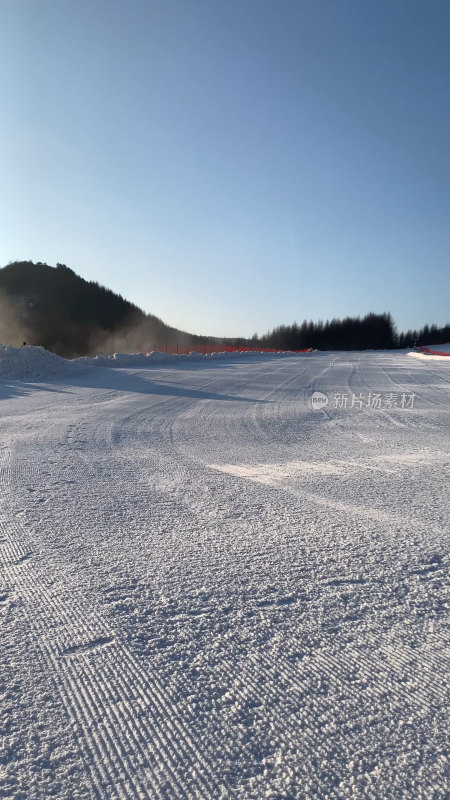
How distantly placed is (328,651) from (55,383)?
37.1 feet

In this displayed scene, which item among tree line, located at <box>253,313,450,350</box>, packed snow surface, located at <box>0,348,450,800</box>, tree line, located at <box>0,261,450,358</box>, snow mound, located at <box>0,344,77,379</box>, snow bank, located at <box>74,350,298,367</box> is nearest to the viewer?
packed snow surface, located at <box>0,348,450,800</box>

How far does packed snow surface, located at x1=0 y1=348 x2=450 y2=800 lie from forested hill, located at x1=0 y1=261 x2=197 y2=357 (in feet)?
200

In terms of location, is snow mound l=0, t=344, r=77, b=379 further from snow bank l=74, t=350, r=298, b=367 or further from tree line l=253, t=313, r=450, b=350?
tree line l=253, t=313, r=450, b=350

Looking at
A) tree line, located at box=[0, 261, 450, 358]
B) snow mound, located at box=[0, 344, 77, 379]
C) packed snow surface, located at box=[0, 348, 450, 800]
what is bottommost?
packed snow surface, located at box=[0, 348, 450, 800]

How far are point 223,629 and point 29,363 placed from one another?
13180 millimetres

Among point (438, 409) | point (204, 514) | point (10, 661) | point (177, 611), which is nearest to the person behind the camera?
point (10, 661)

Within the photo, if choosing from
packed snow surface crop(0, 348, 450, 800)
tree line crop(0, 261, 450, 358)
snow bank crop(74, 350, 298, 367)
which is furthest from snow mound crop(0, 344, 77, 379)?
tree line crop(0, 261, 450, 358)

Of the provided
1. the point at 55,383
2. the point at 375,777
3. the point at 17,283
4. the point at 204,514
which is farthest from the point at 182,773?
the point at 17,283

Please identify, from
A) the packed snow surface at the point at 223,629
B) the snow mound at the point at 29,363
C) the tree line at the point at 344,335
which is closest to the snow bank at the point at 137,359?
the snow mound at the point at 29,363

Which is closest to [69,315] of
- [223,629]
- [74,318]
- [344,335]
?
[74,318]

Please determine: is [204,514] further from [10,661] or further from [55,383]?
[55,383]

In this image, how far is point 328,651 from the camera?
64.2 inches

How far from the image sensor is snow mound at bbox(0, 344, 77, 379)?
13.2m

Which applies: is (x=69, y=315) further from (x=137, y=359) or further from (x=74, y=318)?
(x=137, y=359)
